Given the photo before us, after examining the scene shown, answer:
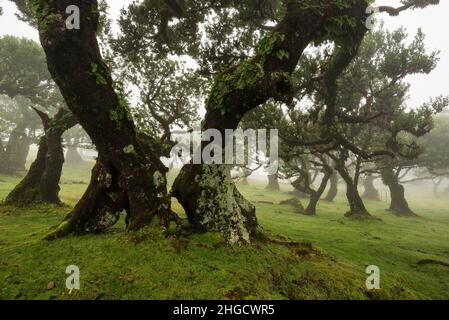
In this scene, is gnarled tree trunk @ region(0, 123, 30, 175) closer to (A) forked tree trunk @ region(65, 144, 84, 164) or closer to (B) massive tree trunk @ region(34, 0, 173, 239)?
(A) forked tree trunk @ region(65, 144, 84, 164)

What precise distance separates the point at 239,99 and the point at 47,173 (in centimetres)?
1252

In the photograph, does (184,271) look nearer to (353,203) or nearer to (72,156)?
(353,203)

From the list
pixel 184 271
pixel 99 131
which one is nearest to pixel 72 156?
pixel 99 131

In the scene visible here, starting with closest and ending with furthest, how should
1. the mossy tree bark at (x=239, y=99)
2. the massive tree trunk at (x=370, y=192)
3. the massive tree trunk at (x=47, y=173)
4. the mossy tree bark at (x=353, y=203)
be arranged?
the mossy tree bark at (x=239, y=99)
the massive tree trunk at (x=47, y=173)
the mossy tree bark at (x=353, y=203)
the massive tree trunk at (x=370, y=192)

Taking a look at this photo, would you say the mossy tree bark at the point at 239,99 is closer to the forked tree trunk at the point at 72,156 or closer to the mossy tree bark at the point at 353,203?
the mossy tree bark at the point at 353,203

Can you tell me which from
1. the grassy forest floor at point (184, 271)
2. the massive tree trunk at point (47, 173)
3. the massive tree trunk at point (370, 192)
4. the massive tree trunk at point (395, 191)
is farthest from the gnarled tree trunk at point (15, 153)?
the massive tree trunk at point (370, 192)

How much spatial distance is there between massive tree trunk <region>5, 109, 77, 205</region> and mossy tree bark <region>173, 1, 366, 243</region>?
10.00 metres

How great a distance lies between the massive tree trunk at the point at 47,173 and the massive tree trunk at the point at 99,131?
327 inches

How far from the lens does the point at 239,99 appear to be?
8.68 metres

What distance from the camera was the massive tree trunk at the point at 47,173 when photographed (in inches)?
609

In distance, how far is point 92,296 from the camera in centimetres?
579

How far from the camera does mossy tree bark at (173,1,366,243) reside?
8586 millimetres

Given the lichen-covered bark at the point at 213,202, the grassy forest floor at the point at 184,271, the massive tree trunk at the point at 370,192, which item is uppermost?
the lichen-covered bark at the point at 213,202
